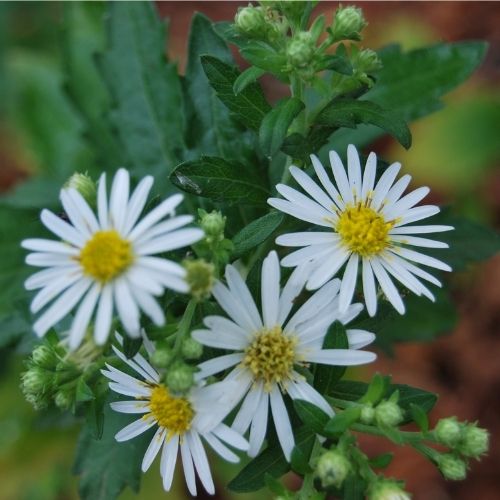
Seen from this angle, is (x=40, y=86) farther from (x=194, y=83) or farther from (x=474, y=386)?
(x=474, y=386)

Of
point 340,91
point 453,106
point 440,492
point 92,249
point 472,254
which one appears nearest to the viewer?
point 92,249

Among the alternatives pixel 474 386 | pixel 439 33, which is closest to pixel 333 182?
pixel 474 386

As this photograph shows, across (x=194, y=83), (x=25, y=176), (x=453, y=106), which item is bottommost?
(x=194, y=83)

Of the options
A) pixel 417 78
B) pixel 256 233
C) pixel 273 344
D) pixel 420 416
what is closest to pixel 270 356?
pixel 273 344

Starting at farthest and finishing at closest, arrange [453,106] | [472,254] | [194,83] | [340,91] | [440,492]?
[453,106], [440,492], [472,254], [194,83], [340,91]

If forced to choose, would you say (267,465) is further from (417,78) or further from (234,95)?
(417,78)

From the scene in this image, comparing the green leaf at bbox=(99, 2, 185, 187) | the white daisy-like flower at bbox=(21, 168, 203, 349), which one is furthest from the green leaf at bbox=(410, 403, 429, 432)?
the green leaf at bbox=(99, 2, 185, 187)

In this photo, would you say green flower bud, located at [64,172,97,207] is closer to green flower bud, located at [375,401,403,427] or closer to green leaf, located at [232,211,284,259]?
green leaf, located at [232,211,284,259]
